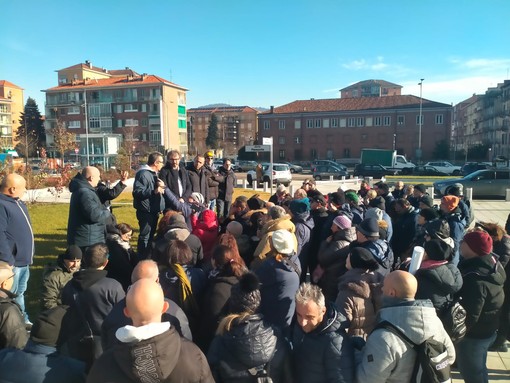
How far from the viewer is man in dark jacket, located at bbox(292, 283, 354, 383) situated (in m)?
2.73

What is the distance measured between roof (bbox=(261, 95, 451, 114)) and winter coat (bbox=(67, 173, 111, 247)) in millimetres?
66725

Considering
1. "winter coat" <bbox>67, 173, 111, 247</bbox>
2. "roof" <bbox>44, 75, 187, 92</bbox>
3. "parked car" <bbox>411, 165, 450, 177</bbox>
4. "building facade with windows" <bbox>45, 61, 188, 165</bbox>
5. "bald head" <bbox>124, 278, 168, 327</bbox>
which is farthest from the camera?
"roof" <bbox>44, 75, 187, 92</bbox>

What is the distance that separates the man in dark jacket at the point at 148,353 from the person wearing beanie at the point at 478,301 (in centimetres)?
259

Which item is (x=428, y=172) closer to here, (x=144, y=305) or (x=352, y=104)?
(x=352, y=104)

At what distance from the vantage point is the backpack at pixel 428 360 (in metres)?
2.69

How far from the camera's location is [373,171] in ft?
127

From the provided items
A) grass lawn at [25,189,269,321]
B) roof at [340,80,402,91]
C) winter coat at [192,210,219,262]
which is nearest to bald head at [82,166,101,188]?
winter coat at [192,210,219,262]

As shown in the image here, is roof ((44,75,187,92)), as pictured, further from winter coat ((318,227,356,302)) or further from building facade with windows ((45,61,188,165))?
winter coat ((318,227,356,302))

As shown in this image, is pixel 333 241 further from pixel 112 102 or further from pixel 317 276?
pixel 112 102

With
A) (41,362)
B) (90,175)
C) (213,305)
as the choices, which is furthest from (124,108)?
(41,362)

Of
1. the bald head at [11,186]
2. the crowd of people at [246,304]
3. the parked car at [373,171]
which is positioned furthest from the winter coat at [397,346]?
the parked car at [373,171]

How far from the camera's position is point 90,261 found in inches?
145

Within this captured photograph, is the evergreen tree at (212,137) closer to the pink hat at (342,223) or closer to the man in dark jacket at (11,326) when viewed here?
the pink hat at (342,223)

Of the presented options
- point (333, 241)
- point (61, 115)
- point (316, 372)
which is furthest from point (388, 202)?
point (61, 115)
